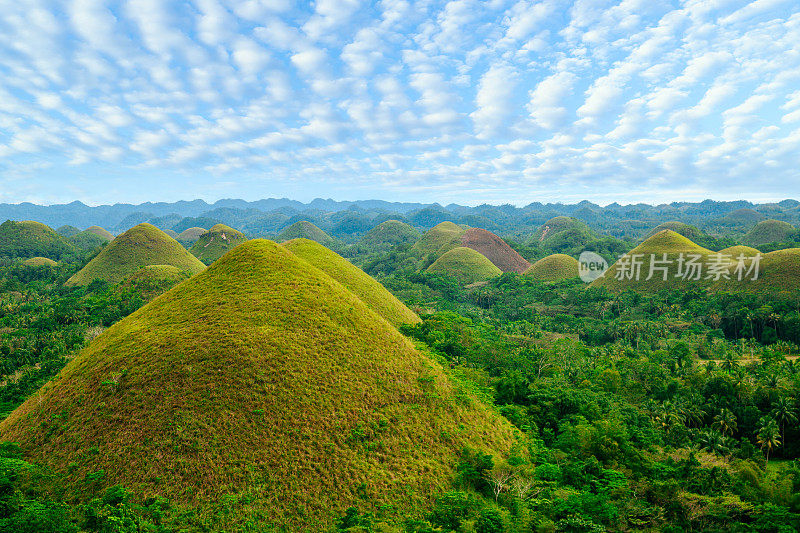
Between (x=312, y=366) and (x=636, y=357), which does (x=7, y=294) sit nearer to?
(x=312, y=366)

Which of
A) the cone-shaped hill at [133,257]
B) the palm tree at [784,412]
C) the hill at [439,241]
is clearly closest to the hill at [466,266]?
the hill at [439,241]

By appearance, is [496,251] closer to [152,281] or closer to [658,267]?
[658,267]

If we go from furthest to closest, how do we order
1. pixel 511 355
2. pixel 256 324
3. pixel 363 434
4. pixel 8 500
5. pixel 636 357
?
pixel 636 357 → pixel 511 355 → pixel 256 324 → pixel 363 434 → pixel 8 500

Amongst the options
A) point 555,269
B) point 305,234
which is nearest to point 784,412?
point 555,269

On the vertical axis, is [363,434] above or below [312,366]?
below

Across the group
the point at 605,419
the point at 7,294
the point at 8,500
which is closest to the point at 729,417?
the point at 605,419

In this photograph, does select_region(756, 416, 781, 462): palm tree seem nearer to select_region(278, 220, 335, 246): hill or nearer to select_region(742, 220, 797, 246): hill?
select_region(742, 220, 797, 246): hill
